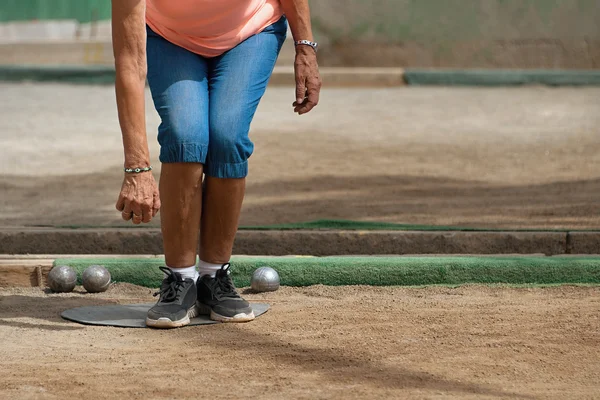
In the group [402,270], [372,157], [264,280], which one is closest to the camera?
[264,280]

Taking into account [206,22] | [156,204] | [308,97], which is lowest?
[156,204]

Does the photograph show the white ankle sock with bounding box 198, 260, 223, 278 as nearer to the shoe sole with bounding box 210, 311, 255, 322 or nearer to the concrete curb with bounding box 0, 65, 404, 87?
the shoe sole with bounding box 210, 311, 255, 322

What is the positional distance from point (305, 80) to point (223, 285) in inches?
32.4

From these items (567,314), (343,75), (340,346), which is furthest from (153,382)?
(343,75)

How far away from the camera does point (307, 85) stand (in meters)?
3.86

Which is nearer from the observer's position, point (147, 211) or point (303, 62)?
point (147, 211)

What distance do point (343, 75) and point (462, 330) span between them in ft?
31.3

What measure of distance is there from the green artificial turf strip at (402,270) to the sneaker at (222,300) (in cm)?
52

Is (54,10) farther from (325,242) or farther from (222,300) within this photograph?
(222,300)

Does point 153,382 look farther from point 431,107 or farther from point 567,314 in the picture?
point 431,107

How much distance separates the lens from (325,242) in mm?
5062

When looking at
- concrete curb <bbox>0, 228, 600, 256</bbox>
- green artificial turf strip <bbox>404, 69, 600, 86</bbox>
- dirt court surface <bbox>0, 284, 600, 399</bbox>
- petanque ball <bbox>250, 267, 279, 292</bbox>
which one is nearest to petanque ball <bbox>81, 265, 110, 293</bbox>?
dirt court surface <bbox>0, 284, 600, 399</bbox>

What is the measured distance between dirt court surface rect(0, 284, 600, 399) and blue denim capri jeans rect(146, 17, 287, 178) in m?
0.62

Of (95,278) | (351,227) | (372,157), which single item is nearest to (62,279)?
(95,278)
